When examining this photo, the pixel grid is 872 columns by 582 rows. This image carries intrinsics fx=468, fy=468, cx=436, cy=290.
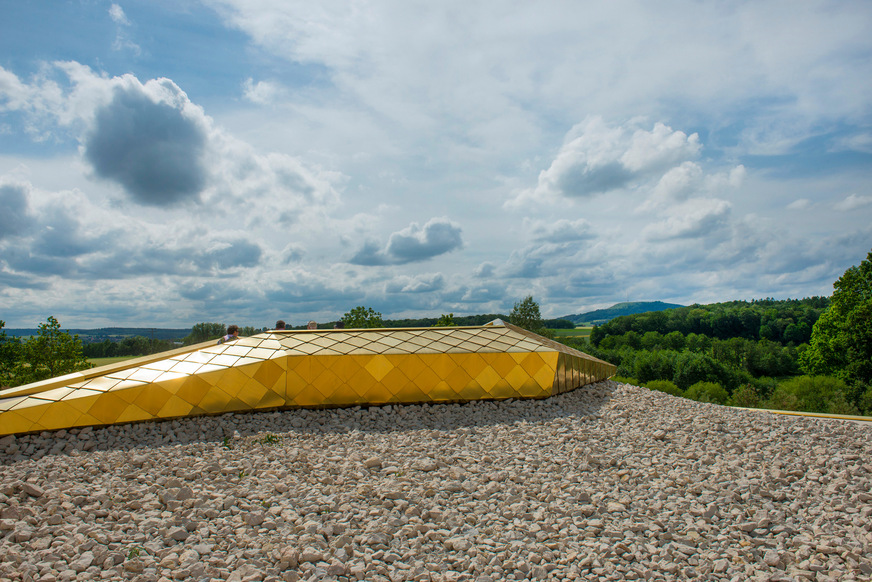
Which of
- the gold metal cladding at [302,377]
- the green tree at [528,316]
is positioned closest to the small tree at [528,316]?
the green tree at [528,316]

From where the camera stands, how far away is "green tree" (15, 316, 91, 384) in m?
→ 28.4

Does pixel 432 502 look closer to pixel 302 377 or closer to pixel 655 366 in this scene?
pixel 302 377

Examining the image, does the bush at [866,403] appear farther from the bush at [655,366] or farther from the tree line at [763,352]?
the bush at [655,366]

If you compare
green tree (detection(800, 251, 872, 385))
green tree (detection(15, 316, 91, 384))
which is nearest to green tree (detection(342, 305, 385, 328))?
green tree (detection(15, 316, 91, 384))

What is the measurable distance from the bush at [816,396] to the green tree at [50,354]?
46.3 metres

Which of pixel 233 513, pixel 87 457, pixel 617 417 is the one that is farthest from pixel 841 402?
pixel 87 457

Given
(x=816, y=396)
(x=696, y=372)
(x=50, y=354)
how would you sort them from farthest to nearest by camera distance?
(x=696, y=372) < (x=816, y=396) < (x=50, y=354)

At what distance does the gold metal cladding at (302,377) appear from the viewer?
1114cm

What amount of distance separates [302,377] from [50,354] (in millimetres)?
25432

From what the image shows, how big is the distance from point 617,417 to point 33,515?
41.3 ft

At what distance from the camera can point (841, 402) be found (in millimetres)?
30203

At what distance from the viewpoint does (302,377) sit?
42.6 ft

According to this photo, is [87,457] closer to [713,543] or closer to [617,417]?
[713,543]

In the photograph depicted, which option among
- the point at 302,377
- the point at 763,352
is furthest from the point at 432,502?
the point at 763,352
